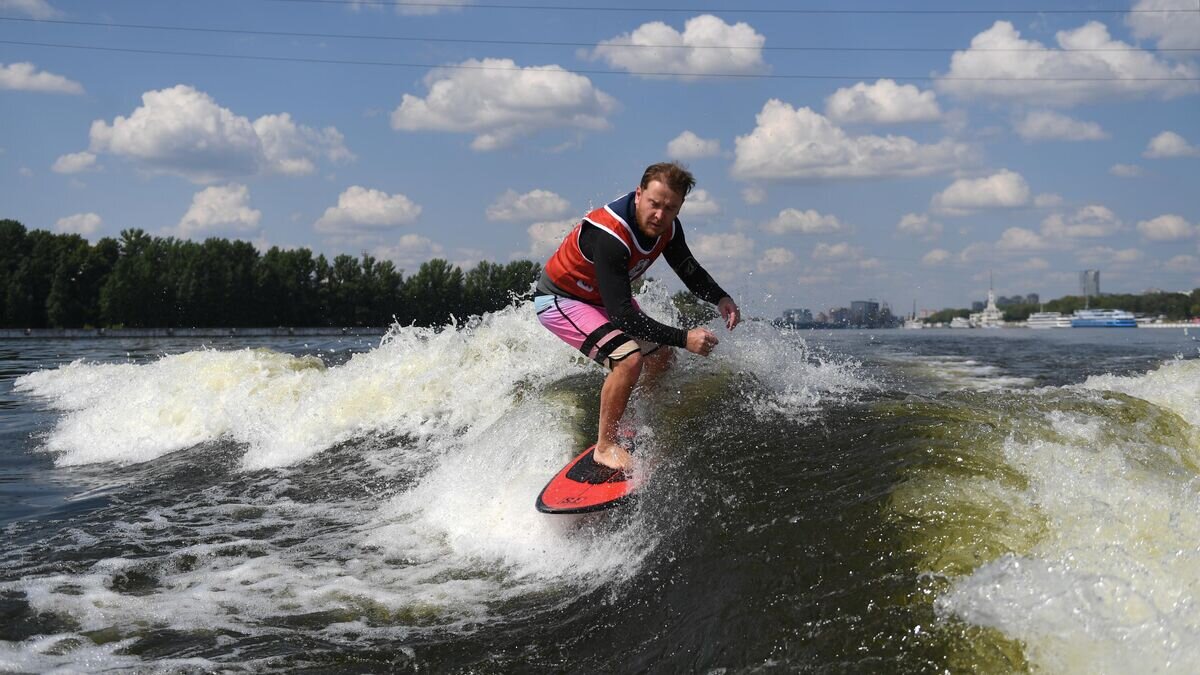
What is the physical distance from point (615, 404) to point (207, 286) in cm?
11897

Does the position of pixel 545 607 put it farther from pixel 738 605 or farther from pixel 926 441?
pixel 926 441

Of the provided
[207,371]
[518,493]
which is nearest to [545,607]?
[518,493]

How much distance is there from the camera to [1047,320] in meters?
116

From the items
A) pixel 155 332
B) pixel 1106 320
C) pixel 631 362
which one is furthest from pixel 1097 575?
pixel 155 332

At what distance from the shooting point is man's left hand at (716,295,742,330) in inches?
243

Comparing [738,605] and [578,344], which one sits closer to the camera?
[738,605]

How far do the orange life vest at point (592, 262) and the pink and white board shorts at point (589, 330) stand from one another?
0.11m

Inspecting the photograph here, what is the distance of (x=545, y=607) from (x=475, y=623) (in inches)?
15.7

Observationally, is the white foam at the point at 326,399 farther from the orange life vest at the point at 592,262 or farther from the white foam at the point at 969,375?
the white foam at the point at 969,375

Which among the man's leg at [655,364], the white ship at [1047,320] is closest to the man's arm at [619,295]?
the man's leg at [655,364]

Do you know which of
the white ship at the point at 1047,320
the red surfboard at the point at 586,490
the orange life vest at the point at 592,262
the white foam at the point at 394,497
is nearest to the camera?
the white foam at the point at 394,497

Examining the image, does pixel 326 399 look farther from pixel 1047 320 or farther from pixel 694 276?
pixel 1047 320

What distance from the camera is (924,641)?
3213 mm

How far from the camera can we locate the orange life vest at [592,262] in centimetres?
560
